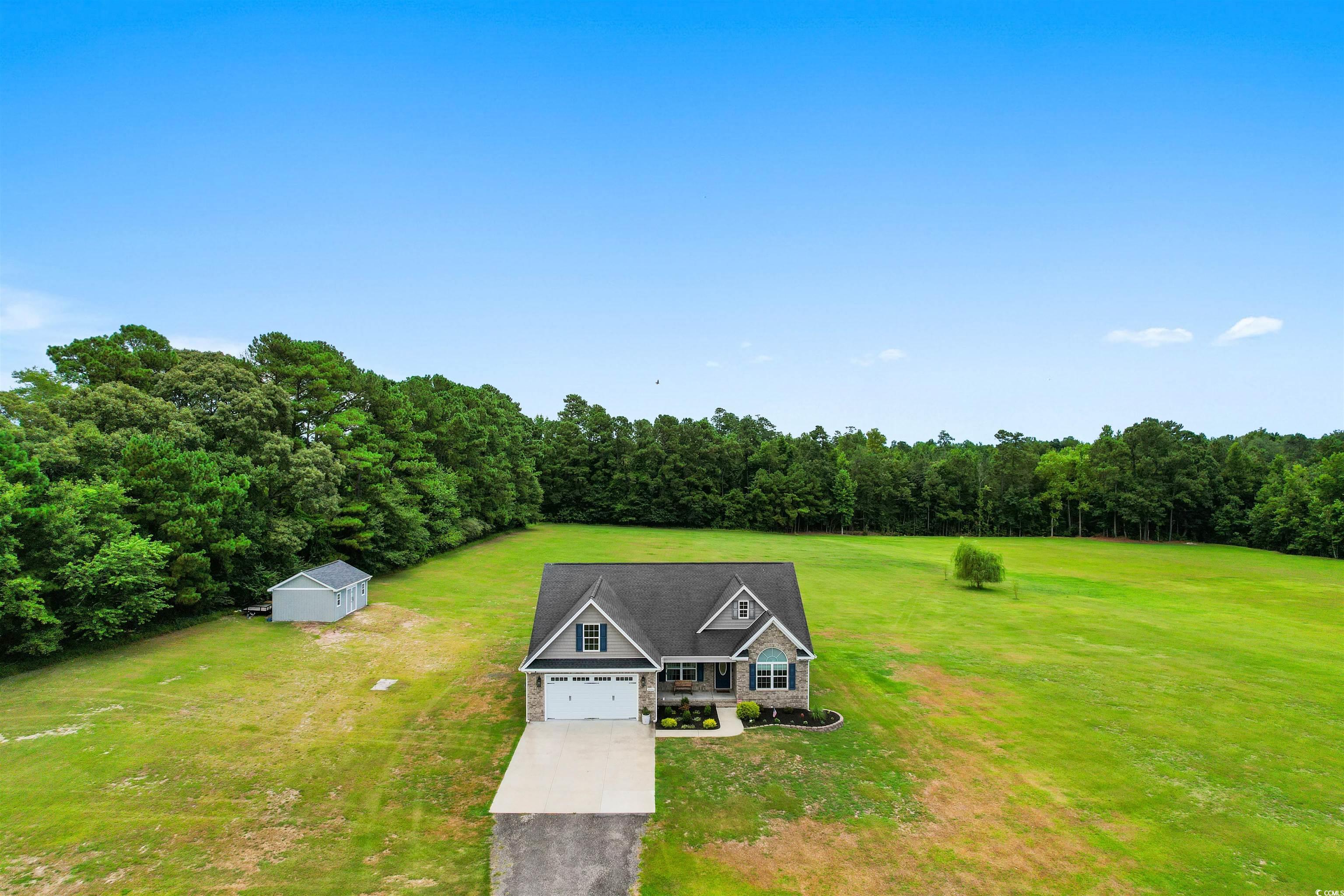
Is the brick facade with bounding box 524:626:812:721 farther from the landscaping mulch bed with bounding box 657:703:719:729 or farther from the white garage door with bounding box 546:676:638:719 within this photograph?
the white garage door with bounding box 546:676:638:719

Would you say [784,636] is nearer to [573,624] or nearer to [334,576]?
[573,624]

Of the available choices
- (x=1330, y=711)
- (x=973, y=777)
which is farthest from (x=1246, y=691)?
(x=973, y=777)

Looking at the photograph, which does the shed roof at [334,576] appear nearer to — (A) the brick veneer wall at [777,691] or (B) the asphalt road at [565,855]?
(B) the asphalt road at [565,855]

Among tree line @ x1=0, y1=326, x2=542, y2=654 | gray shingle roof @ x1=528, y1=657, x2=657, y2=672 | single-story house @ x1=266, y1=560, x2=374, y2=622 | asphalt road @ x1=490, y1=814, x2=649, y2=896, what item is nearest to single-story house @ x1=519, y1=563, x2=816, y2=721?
gray shingle roof @ x1=528, y1=657, x2=657, y2=672

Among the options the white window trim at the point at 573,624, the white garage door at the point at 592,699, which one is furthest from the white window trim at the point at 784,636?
the white garage door at the point at 592,699

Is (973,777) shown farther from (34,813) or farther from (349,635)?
(349,635)

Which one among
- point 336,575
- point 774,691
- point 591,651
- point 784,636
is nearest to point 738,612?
point 784,636

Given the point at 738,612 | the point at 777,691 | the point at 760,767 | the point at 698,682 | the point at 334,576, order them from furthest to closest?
the point at 334,576 < the point at 738,612 < the point at 698,682 < the point at 777,691 < the point at 760,767

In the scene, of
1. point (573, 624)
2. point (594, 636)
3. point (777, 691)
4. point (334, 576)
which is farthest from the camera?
point (334, 576)
